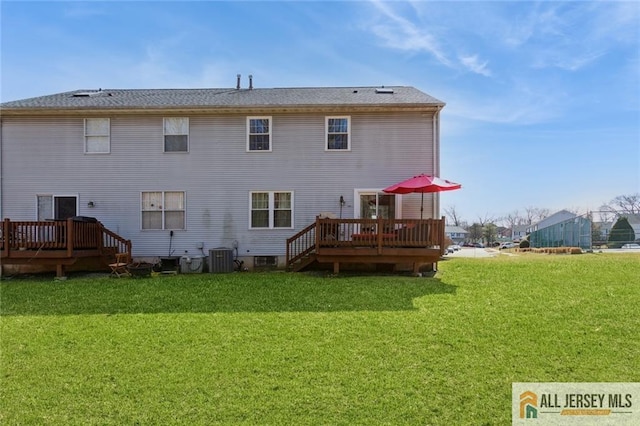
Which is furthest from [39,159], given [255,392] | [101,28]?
[255,392]

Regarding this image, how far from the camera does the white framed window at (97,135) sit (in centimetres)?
1287

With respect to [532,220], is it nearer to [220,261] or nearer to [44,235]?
[220,261]

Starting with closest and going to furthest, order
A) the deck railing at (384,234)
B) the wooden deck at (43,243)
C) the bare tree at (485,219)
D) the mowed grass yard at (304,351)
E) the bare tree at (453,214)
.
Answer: the mowed grass yard at (304,351)
the deck railing at (384,234)
the wooden deck at (43,243)
the bare tree at (485,219)
the bare tree at (453,214)

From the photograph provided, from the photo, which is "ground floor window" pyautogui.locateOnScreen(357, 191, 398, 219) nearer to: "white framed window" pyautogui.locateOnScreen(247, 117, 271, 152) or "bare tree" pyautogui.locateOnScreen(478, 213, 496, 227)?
"white framed window" pyautogui.locateOnScreen(247, 117, 271, 152)

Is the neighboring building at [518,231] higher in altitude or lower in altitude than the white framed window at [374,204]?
lower

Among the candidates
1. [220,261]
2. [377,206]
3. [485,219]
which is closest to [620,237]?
[377,206]

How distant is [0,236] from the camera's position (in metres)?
10.9

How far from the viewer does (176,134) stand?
42.4 feet

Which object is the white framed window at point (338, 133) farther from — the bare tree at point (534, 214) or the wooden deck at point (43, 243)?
the bare tree at point (534, 214)

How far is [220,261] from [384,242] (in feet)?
17.7

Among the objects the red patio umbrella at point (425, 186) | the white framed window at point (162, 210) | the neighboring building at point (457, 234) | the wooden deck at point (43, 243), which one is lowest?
the neighboring building at point (457, 234)

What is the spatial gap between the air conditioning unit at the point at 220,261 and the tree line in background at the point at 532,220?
77.7 ft

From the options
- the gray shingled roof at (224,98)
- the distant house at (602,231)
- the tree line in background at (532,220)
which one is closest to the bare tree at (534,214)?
the tree line in background at (532,220)

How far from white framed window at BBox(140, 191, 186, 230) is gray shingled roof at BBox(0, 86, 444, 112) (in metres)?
3.05
